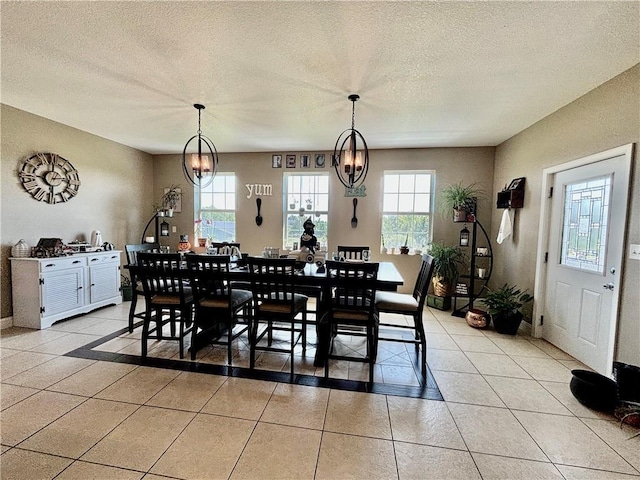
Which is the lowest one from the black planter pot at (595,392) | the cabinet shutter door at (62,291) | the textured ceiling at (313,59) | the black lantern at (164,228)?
the black planter pot at (595,392)

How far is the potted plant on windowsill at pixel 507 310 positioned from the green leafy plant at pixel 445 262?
2.83 feet

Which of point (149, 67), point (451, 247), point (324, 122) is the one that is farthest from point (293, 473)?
point (451, 247)

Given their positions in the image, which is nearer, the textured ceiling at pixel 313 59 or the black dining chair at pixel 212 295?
the textured ceiling at pixel 313 59

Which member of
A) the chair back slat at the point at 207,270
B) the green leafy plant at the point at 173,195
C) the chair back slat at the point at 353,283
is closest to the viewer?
the chair back slat at the point at 353,283

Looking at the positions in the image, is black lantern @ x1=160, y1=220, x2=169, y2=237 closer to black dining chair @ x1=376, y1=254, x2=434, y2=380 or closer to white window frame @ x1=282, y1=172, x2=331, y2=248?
white window frame @ x1=282, y1=172, x2=331, y2=248

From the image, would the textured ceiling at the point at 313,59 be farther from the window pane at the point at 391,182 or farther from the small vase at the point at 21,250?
the small vase at the point at 21,250

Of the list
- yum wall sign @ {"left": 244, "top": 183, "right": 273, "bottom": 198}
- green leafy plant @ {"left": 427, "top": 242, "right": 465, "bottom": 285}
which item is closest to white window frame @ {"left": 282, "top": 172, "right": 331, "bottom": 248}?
yum wall sign @ {"left": 244, "top": 183, "right": 273, "bottom": 198}

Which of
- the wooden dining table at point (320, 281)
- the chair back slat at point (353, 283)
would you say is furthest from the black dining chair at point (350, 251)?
the chair back slat at point (353, 283)

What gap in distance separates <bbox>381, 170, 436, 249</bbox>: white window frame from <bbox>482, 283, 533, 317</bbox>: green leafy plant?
1476 millimetres

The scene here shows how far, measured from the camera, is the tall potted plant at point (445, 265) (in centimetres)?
436

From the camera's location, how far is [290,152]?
16.8 ft

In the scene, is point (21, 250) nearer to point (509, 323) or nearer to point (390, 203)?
point (390, 203)

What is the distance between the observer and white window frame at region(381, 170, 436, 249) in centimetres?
484

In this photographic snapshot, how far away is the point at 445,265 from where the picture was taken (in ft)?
14.4
